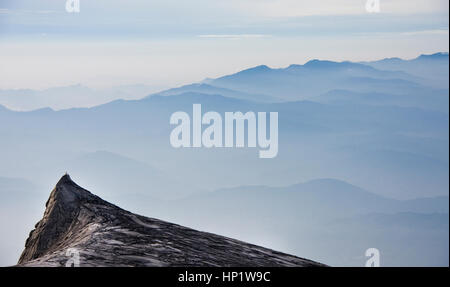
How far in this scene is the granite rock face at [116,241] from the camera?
459 cm

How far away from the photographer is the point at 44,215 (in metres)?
6.27

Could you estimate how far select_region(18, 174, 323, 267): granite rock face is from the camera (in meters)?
4.59

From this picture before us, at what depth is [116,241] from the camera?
16.2 ft
